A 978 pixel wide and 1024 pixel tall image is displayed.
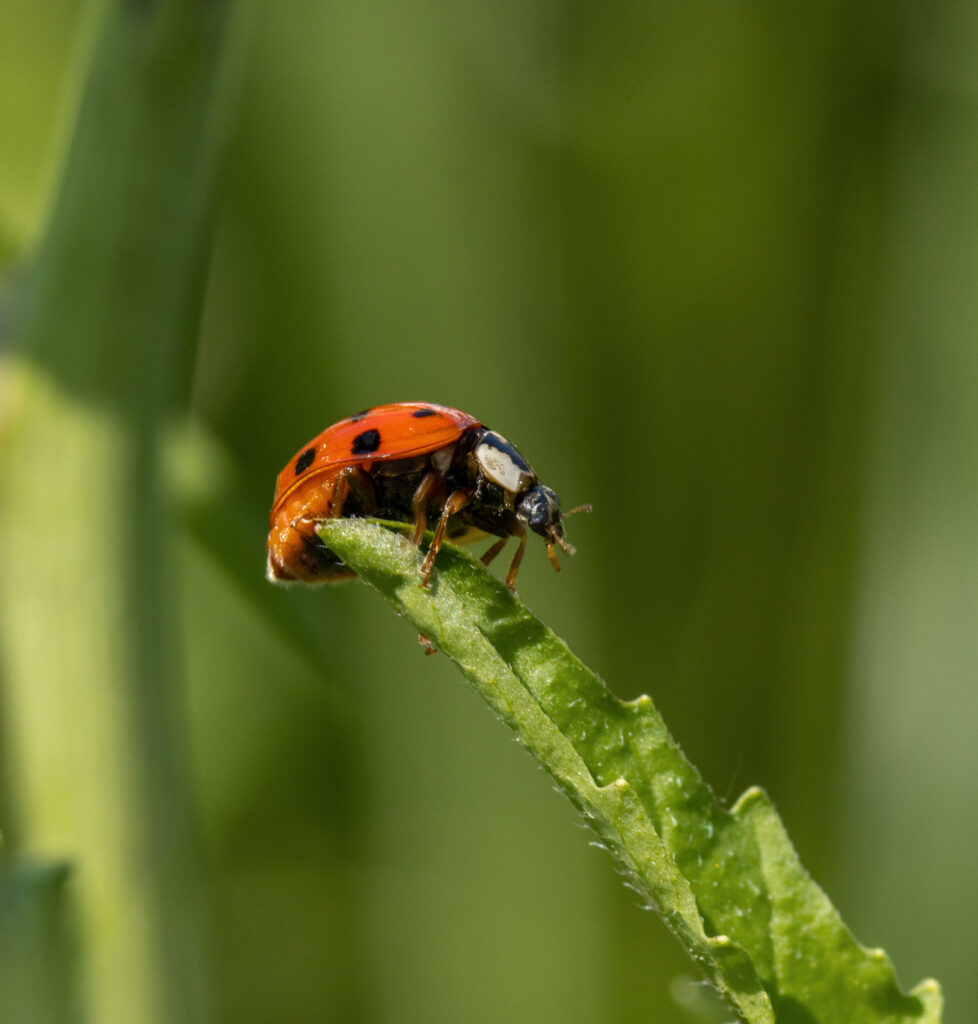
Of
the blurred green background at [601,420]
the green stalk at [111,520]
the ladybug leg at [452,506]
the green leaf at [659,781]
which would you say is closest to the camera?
the green leaf at [659,781]

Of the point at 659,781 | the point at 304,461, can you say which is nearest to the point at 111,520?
the point at 304,461

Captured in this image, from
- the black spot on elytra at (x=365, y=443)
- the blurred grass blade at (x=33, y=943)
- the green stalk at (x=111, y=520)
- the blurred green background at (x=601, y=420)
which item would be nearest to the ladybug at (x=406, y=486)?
the black spot on elytra at (x=365, y=443)

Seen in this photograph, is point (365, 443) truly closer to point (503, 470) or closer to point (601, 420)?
point (503, 470)

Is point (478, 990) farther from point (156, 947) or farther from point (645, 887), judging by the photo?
point (645, 887)

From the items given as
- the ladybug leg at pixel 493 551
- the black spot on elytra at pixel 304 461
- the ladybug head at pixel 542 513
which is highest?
the black spot on elytra at pixel 304 461

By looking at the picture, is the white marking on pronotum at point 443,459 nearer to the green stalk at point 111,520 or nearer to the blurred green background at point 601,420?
the green stalk at point 111,520
